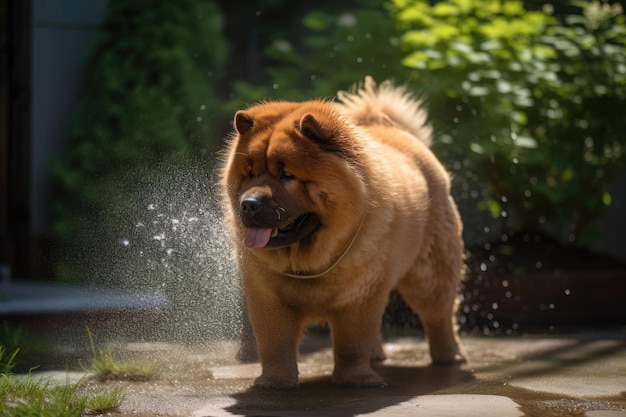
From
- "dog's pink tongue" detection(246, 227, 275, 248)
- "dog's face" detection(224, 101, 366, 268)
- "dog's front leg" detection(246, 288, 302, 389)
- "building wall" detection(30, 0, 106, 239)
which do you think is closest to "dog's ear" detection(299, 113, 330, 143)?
"dog's face" detection(224, 101, 366, 268)

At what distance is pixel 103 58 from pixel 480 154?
113 inches

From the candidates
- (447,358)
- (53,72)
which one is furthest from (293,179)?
(53,72)

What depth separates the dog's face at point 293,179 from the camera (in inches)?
143

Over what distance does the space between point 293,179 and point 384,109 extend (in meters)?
1.37

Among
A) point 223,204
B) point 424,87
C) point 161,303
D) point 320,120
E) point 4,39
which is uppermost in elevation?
point 4,39

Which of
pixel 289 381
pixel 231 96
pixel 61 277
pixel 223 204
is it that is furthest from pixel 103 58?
pixel 289 381

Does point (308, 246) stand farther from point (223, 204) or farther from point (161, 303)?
point (161, 303)

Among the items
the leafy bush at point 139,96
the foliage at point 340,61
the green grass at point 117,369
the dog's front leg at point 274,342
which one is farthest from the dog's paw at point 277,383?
the foliage at point 340,61

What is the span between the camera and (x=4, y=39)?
7016 mm

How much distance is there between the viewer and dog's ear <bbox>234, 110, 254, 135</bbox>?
12.5ft

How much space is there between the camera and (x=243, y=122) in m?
3.82

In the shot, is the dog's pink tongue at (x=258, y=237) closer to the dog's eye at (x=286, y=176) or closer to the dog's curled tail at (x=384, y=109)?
the dog's eye at (x=286, y=176)

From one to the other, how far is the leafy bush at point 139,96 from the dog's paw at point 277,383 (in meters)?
2.58

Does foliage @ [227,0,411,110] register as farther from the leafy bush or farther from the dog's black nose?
the dog's black nose
